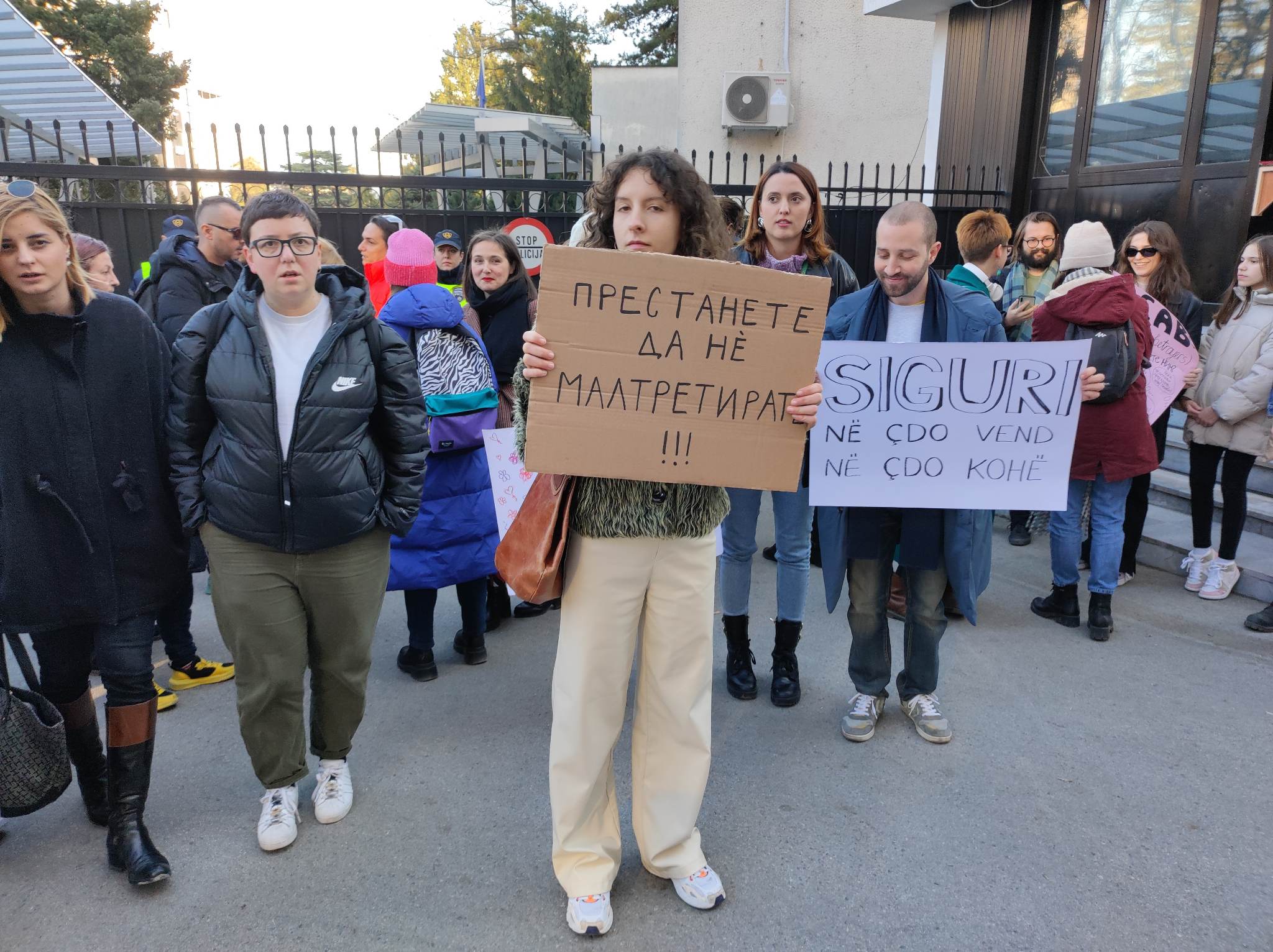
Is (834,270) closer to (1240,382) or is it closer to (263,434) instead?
(263,434)

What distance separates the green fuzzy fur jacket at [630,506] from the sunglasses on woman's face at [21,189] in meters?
1.47

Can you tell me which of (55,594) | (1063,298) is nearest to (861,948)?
(55,594)

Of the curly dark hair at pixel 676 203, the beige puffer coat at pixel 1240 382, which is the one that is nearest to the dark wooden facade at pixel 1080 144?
the beige puffer coat at pixel 1240 382

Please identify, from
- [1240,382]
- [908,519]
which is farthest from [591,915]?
[1240,382]

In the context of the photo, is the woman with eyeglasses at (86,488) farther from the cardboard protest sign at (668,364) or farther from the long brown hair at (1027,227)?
the long brown hair at (1027,227)

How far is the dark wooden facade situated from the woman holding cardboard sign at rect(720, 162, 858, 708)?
5.75 meters

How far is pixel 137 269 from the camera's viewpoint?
21.8 ft

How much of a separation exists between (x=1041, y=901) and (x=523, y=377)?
208 centimetres

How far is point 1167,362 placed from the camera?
186 inches

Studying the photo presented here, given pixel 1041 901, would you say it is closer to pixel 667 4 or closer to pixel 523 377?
pixel 523 377

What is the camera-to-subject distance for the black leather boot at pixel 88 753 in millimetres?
2674

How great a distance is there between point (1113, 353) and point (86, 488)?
168 inches

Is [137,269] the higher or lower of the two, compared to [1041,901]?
higher

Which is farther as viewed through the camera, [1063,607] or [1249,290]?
[1249,290]
